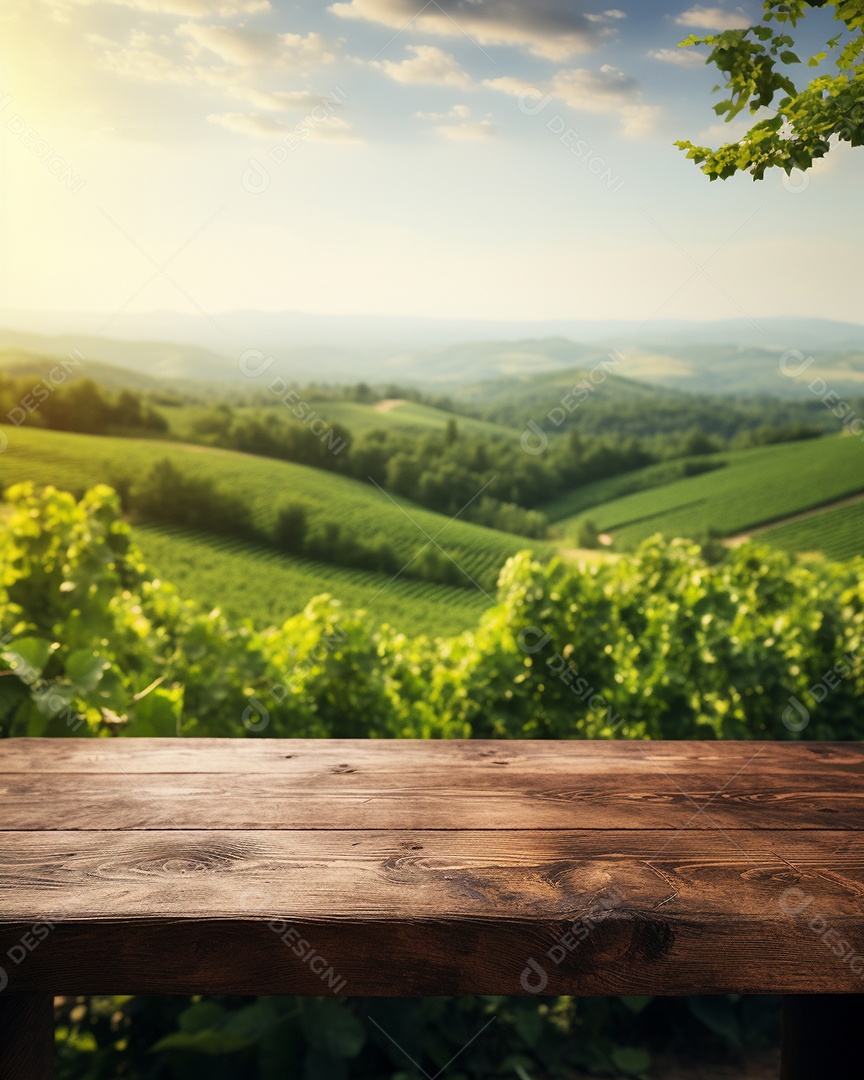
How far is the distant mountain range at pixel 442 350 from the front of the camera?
33.1 feet

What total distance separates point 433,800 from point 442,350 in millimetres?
13723

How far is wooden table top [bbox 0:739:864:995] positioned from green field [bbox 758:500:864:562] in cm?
916

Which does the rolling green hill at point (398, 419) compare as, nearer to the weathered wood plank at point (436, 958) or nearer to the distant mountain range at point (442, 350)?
the distant mountain range at point (442, 350)

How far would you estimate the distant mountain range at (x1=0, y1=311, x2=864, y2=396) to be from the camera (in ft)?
33.1

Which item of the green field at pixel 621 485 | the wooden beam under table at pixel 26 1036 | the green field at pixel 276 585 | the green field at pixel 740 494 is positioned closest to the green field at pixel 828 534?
the green field at pixel 740 494

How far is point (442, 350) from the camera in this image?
1414 cm

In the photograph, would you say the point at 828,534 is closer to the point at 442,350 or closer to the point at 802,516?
the point at 802,516

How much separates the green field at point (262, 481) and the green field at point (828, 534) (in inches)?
141

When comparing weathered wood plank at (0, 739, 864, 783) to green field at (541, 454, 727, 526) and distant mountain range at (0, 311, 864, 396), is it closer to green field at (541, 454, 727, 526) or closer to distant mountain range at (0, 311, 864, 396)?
distant mountain range at (0, 311, 864, 396)

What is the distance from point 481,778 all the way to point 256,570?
463 inches

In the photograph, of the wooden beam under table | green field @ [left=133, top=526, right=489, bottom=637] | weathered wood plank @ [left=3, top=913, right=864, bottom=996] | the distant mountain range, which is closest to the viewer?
weathered wood plank @ [left=3, top=913, right=864, bottom=996]

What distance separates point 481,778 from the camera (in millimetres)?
1054

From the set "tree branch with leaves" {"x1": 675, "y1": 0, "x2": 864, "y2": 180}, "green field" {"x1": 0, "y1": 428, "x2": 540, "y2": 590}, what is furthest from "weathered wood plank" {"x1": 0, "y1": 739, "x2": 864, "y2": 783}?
"green field" {"x1": 0, "y1": 428, "x2": 540, "y2": 590}

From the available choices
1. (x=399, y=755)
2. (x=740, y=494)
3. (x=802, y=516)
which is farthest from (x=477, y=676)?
(x=740, y=494)
